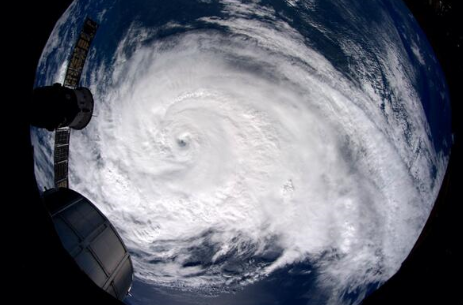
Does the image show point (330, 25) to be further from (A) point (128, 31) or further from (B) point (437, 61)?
(A) point (128, 31)

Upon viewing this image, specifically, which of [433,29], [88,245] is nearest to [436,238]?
[433,29]

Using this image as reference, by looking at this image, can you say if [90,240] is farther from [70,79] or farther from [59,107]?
[70,79]

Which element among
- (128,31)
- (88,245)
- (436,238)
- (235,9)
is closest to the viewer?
(436,238)

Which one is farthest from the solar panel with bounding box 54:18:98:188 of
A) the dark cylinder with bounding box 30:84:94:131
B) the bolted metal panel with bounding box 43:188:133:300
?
the bolted metal panel with bounding box 43:188:133:300

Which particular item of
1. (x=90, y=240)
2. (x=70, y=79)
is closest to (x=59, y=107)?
(x=70, y=79)

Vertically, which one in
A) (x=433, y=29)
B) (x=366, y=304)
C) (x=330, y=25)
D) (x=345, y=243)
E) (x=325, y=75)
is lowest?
(x=345, y=243)
